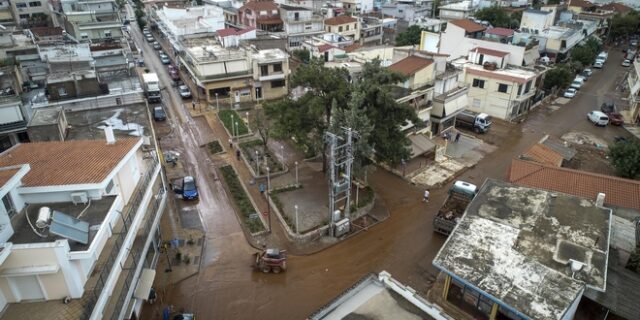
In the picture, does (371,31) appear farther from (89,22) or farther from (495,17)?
(89,22)

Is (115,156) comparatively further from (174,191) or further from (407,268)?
(407,268)

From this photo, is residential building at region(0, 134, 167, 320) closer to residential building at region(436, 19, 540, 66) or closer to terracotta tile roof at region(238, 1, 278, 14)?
residential building at region(436, 19, 540, 66)

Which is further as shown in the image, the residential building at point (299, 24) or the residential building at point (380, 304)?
the residential building at point (299, 24)

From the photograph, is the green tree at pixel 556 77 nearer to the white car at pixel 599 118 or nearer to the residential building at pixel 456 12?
the white car at pixel 599 118

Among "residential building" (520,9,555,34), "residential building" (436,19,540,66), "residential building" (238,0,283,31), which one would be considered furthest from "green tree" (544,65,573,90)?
"residential building" (238,0,283,31)

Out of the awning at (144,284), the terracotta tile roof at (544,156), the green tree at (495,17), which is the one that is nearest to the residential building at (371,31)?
the green tree at (495,17)

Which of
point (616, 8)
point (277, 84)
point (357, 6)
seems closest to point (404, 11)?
point (357, 6)

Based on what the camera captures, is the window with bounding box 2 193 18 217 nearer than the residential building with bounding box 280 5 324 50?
Yes
